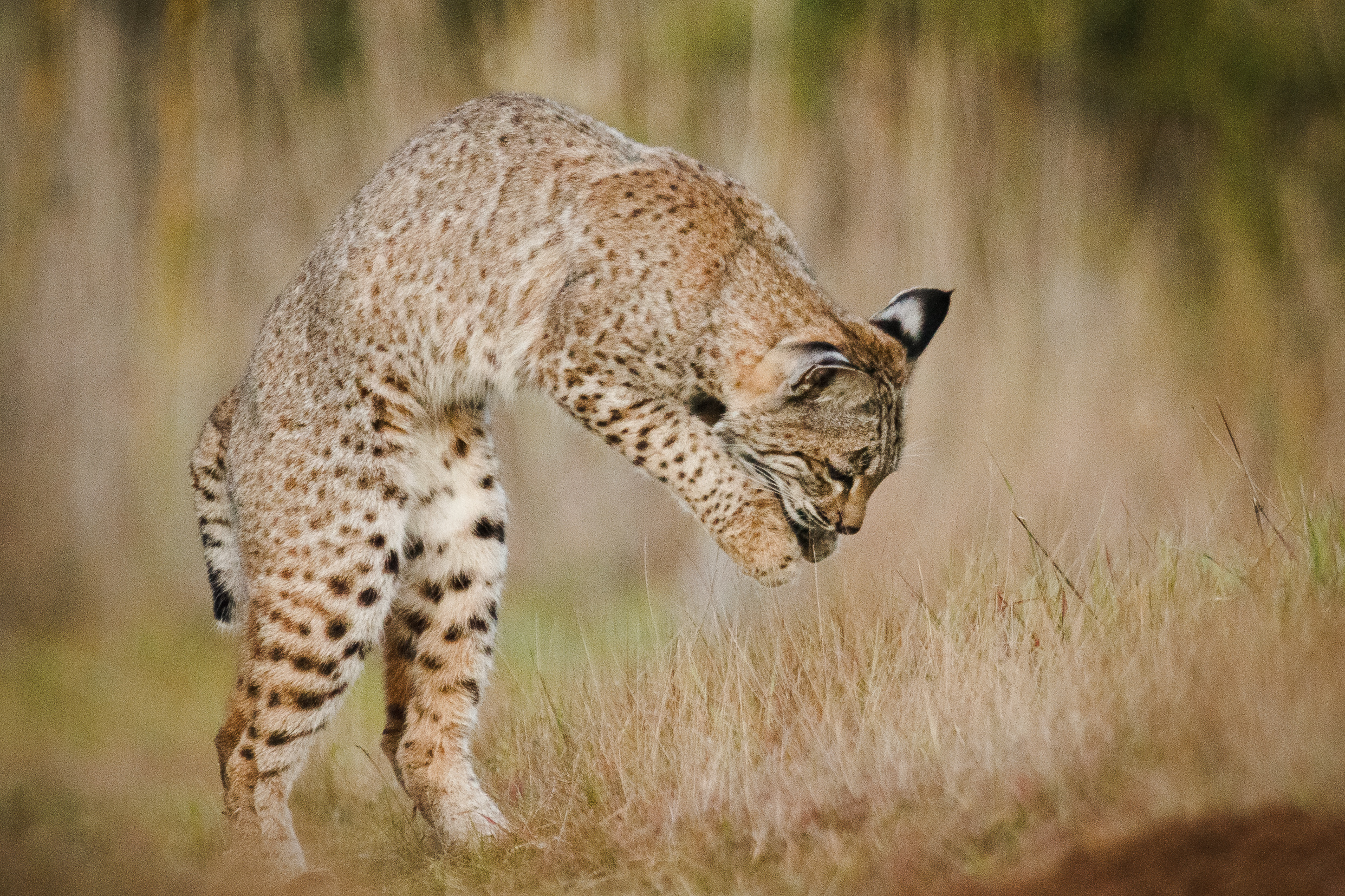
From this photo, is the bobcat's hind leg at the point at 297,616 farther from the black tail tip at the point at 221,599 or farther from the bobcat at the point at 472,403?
the black tail tip at the point at 221,599

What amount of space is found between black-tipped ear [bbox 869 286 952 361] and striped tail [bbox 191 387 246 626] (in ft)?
8.23

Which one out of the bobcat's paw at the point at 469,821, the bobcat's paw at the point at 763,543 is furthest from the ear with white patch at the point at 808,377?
the bobcat's paw at the point at 469,821

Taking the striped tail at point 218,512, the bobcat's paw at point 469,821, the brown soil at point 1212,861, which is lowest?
the bobcat's paw at point 469,821

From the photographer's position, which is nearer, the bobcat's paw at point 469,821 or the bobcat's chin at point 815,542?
the bobcat's paw at point 469,821

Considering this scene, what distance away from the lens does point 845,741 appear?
374cm

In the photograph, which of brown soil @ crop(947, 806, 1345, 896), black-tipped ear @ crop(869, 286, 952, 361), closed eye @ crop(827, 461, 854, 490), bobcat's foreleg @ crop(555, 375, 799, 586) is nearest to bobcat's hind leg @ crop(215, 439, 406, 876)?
bobcat's foreleg @ crop(555, 375, 799, 586)

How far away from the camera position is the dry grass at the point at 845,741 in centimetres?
296

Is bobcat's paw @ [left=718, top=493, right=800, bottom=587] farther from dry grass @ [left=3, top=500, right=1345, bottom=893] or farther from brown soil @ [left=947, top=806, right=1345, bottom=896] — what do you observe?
A: brown soil @ [left=947, top=806, right=1345, bottom=896]

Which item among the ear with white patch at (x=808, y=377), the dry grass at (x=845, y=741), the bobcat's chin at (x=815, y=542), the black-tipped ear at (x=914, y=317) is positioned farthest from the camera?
the black-tipped ear at (x=914, y=317)

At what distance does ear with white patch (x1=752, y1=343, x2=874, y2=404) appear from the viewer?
4.20 m

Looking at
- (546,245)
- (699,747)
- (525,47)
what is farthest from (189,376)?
(699,747)

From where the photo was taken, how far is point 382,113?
24.1ft

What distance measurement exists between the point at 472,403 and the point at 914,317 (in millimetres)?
1674

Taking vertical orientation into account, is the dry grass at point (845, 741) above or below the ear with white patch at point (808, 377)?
below
